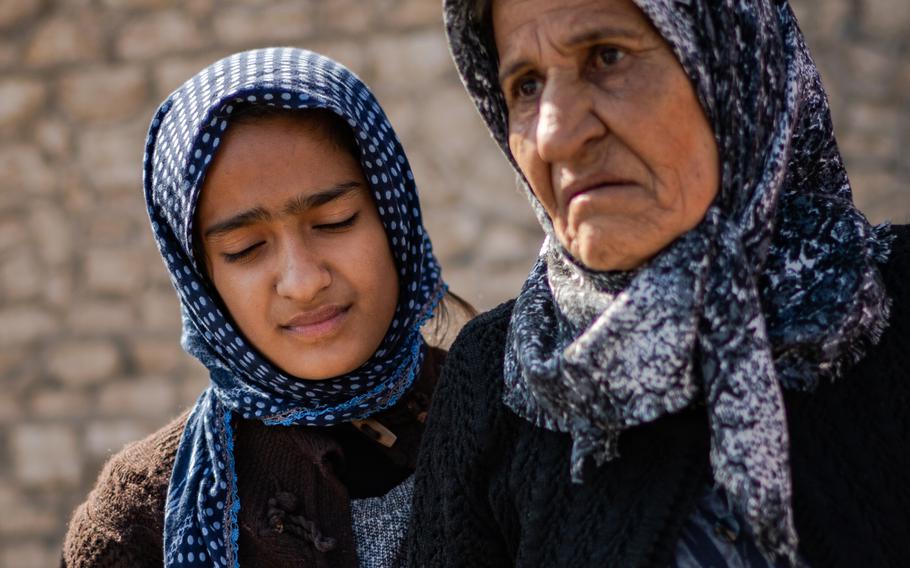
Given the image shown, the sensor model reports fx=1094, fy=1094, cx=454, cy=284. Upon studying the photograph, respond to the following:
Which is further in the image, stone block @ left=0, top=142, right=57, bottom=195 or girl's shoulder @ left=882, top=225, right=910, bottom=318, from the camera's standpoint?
stone block @ left=0, top=142, right=57, bottom=195

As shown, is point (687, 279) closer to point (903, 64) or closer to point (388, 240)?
point (388, 240)

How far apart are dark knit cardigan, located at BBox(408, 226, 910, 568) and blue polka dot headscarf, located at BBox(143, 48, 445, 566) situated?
1.98 ft

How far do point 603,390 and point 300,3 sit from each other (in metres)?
4.00

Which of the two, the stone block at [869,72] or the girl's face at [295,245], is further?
the stone block at [869,72]

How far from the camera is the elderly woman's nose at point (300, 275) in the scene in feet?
7.57

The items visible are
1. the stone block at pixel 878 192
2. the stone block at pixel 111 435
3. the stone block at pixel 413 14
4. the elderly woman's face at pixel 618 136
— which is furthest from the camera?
the stone block at pixel 111 435

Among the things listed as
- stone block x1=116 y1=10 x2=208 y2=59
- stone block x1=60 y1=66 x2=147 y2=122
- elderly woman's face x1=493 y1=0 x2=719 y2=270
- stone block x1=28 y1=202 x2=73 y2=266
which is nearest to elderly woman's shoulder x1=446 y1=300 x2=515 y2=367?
elderly woman's face x1=493 y1=0 x2=719 y2=270

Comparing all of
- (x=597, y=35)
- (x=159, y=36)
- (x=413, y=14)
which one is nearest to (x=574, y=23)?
(x=597, y=35)

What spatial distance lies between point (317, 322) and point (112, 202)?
137 inches

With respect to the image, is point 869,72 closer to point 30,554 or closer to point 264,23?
point 264,23

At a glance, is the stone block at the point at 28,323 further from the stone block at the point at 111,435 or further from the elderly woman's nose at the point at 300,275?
the elderly woman's nose at the point at 300,275

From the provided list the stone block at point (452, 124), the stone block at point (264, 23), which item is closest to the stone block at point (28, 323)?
the stone block at point (264, 23)

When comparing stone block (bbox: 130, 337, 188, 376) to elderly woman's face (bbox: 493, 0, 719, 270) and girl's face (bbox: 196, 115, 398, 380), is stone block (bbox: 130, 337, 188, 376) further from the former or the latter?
elderly woman's face (bbox: 493, 0, 719, 270)

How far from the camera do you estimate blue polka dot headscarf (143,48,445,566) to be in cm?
243
